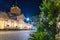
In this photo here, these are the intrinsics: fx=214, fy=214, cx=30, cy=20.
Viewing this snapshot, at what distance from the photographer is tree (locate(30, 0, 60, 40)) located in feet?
11.9

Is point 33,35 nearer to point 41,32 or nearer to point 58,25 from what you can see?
point 41,32

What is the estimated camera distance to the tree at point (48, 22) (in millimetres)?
3617

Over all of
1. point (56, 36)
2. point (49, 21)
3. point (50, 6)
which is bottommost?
point (56, 36)

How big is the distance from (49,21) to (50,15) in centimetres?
11

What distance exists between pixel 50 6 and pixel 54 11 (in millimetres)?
111

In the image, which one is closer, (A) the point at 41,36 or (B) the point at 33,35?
(A) the point at 41,36

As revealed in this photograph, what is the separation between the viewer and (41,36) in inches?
140

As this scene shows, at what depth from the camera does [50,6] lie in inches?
145

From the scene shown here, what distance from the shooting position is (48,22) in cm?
371

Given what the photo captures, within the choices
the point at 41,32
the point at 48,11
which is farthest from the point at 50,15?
the point at 41,32

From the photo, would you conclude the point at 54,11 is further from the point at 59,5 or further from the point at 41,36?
the point at 41,36

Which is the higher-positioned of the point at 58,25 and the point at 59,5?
the point at 59,5

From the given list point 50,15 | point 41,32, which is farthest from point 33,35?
point 50,15

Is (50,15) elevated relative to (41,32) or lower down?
elevated
